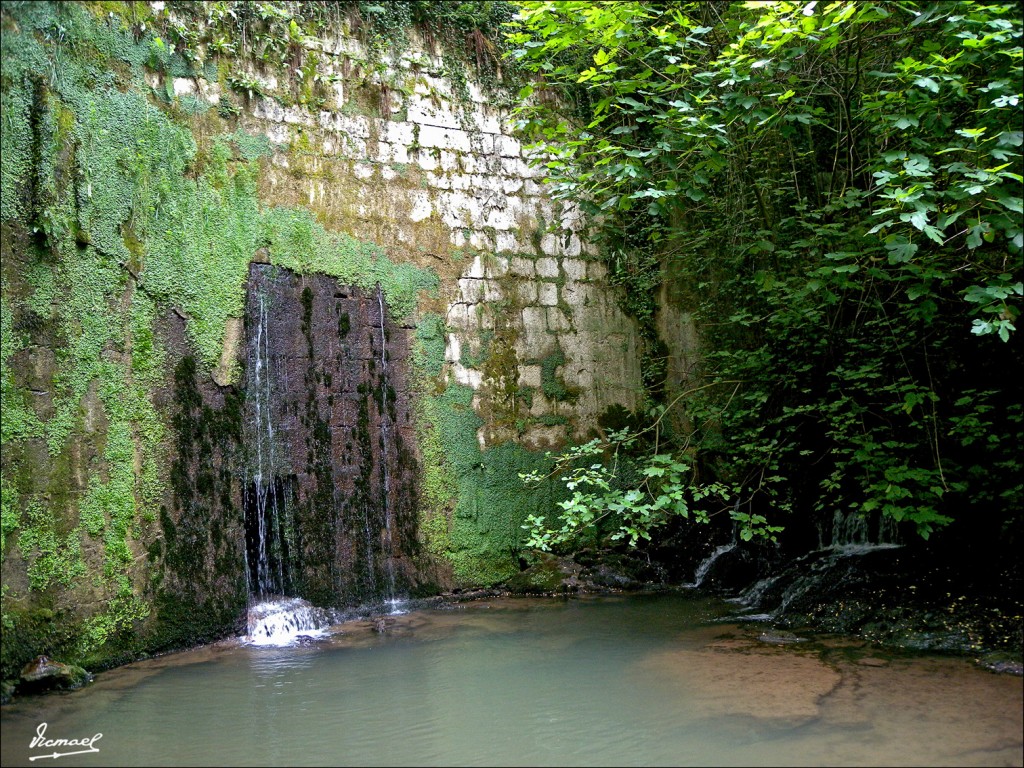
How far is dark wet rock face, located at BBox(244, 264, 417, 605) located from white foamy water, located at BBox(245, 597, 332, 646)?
0.31 ft

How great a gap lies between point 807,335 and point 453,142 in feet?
9.66

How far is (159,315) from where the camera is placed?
488 centimetres

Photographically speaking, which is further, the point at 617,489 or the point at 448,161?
the point at 448,161

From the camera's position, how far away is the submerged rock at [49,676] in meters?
3.95

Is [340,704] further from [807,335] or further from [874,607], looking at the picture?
[807,335]

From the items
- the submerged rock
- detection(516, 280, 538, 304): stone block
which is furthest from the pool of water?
detection(516, 280, 538, 304): stone block

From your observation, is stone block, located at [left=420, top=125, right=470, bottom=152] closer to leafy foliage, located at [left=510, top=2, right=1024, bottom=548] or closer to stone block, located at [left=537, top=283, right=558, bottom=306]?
leafy foliage, located at [left=510, top=2, right=1024, bottom=548]

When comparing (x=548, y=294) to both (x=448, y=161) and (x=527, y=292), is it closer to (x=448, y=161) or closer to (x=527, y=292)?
(x=527, y=292)

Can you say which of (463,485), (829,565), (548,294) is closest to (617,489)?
(463,485)

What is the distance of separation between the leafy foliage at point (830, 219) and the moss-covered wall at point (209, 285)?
2.72 ft

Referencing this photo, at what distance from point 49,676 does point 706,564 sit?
4361 mm

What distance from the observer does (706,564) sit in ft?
20.5

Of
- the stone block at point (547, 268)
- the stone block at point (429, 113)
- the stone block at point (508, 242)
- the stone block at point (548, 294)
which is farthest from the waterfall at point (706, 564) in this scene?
the stone block at point (429, 113)

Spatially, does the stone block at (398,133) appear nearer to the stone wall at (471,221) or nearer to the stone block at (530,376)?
the stone wall at (471,221)
